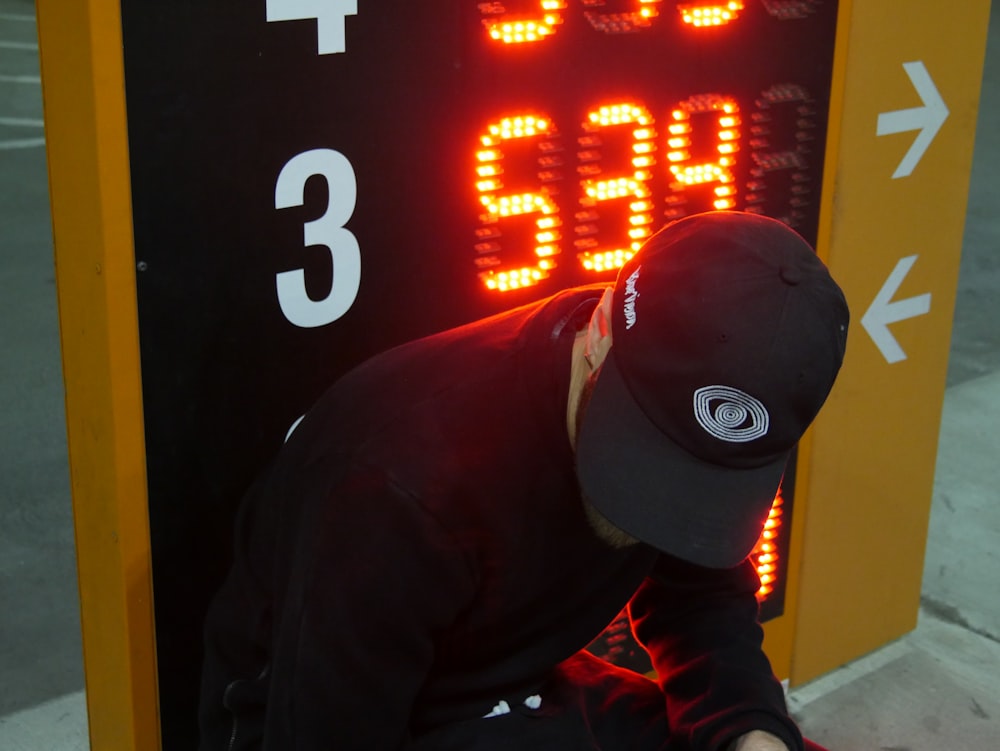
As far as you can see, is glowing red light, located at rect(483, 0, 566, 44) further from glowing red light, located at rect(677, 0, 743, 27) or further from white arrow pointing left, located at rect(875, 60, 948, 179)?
white arrow pointing left, located at rect(875, 60, 948, 179)

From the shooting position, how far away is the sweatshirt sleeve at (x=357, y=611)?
158 cm

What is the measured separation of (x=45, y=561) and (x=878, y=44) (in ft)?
8.61

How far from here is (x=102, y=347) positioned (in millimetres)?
1827

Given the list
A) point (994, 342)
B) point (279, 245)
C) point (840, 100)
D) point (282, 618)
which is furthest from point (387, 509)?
point (994, 342)

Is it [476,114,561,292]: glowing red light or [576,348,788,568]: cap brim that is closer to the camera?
[576,348,788,568]: cap brim

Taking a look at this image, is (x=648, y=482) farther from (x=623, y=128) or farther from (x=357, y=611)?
(x=623, y=128)

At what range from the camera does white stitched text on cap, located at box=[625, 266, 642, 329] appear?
5.18ft

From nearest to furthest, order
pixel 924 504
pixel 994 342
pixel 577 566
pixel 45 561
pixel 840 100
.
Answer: pixel 577 566 → pixel 840 100 → pixel 924 504 → pixel 45 561 → pixel 994 342

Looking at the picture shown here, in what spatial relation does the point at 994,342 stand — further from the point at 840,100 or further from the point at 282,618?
the point at 282,618

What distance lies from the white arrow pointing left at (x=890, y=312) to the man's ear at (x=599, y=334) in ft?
4.57

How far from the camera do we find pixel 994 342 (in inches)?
228

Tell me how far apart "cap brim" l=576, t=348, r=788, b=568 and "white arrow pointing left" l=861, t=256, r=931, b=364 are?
57.1 inches

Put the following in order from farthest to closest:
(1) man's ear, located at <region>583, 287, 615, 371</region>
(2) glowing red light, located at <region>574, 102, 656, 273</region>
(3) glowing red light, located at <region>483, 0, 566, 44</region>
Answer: (2) glowing red light, located at <region>574, 102, 656, 273</region> → (3) glowing red light, located at <region>483, 0, 566, 44</region> → (1) man's ear, located at <region>583, 287, 615, 371</region>

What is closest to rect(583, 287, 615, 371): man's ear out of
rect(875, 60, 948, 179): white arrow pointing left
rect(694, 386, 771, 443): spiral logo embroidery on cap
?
rect(694, 386, 771, 443): spiral logo embroidery on cap
